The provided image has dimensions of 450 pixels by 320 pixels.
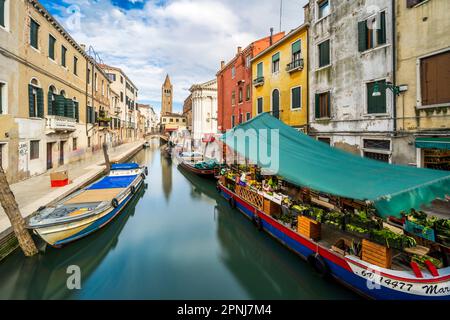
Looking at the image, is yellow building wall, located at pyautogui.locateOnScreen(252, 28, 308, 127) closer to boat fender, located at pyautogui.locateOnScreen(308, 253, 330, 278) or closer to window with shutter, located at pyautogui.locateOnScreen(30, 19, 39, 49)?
boat fender, located at pyautogui.locateOnScreen(308, 253, 330, 278)

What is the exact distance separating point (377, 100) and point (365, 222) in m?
6.85

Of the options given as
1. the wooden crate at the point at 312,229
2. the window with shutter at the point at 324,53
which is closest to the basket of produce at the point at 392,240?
the wooden crate at the point at 312,229

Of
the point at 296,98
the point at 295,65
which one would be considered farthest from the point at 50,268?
the point at 295,65

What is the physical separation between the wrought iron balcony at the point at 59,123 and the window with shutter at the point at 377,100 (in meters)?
17.5

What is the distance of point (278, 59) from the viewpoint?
54.2 ft

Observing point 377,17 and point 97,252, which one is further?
point 377,17

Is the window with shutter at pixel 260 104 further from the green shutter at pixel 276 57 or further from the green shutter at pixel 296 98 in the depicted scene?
the green shutter at pixel 296 98

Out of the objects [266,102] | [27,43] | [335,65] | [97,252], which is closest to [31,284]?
[97,252]

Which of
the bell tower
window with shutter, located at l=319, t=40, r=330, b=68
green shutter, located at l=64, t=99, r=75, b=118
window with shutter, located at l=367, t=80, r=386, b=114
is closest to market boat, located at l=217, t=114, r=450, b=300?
window with shutter, located at l=367, t=80, r=386, b=114

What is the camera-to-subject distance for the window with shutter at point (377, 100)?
380 inches

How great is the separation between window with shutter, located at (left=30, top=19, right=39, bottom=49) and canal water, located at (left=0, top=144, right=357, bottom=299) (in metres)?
11.5

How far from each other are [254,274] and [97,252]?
4.86 m

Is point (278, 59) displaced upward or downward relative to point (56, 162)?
upward
